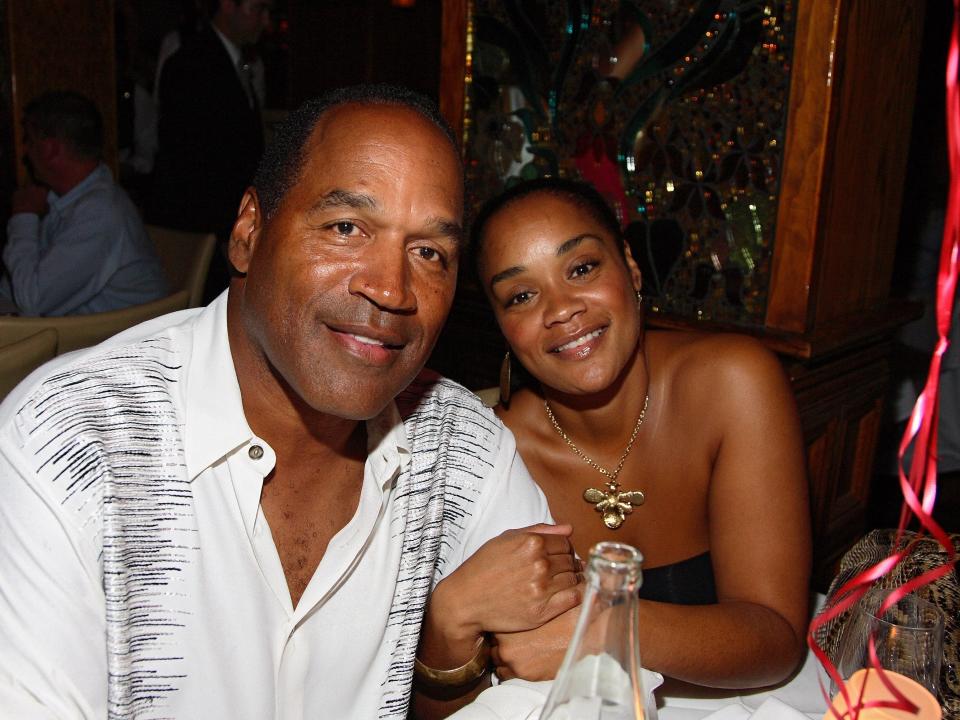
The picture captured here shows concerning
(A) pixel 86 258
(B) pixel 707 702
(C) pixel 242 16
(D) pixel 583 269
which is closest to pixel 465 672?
(B) pixel 707 702

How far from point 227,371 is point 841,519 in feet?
8.95

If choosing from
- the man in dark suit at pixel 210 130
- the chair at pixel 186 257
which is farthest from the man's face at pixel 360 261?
the man in dark suit at pixel 210 130

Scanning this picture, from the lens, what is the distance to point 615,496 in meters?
2.21

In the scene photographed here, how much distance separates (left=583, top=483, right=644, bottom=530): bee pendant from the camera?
7.20ft

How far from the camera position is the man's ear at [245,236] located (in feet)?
4.83

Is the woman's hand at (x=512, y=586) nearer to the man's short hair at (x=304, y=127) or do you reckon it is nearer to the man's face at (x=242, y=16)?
the man's short hair at (x=304, y=127)

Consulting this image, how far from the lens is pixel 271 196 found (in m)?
1.44

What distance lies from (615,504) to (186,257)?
3028 mm

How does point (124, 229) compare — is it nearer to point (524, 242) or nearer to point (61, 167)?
point (61, 167)

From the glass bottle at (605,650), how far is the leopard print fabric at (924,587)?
0.32 metres

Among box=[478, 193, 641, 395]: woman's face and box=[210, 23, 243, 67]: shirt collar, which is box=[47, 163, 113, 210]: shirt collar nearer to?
box=[210, 23, 243, 67]: shirt collar

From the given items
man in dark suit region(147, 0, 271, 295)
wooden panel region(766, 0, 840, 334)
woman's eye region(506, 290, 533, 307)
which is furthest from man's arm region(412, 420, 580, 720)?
man in dark suit region(147, 0, 271, 295)

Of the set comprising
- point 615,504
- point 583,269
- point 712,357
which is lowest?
point 615,504

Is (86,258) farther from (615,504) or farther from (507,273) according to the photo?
(615,504)
